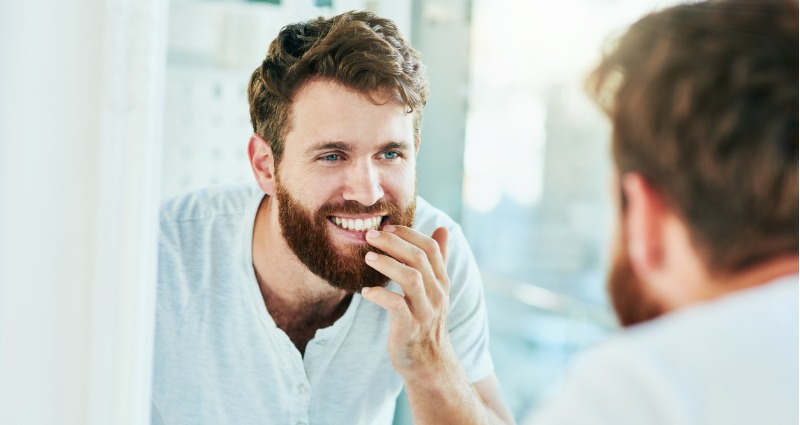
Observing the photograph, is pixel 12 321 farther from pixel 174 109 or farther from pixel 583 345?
pixel 583 345

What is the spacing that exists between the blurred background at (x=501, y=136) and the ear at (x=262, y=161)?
0.5 inches

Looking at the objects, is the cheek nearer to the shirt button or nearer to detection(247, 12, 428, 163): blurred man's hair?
detection(247, 12, 428, 163): blurred man's hair

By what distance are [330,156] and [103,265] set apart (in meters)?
0.31

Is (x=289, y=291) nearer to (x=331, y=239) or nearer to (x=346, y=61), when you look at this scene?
(x=331, y=239)

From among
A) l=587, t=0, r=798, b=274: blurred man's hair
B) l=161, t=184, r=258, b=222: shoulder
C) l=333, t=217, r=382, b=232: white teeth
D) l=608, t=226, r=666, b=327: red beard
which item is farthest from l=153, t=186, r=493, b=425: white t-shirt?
l=587, t=0, r=798, b=274: blurred man's hair

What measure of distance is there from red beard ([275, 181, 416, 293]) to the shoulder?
0.18 ft

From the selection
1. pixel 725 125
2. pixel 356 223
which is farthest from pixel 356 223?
pixel 725 125

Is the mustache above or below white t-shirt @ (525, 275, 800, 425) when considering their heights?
above

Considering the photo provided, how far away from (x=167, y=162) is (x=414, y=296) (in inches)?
14.4

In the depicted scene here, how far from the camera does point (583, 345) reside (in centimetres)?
86

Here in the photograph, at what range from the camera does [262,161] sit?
940mm

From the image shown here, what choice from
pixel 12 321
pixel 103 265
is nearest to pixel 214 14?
pixel 103 265

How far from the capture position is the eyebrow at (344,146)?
2.93 ft

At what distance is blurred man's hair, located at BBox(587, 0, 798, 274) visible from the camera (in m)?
0.70
